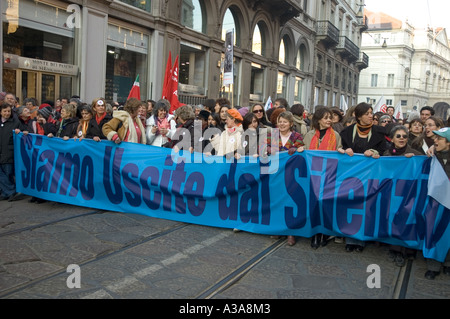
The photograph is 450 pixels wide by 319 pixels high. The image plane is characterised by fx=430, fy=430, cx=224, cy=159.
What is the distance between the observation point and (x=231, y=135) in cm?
618

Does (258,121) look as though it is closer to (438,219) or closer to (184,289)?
(438,219)

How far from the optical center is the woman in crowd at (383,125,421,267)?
4.92m

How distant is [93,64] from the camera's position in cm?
1240

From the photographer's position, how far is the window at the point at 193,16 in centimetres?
1636

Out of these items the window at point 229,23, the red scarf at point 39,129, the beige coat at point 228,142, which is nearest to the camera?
the beige coat at point 228,142

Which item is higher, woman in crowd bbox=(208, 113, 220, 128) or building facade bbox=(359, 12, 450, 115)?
building facade bbox=(359, 12, 450, 115)

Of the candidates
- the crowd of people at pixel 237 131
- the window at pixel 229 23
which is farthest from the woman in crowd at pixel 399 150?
the window at pixel 229 23

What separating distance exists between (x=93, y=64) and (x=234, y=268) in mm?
9672

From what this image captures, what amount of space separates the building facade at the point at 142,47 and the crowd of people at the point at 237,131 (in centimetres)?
298

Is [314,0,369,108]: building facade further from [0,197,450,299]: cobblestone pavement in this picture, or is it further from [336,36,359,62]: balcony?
[0,197,450,299]: cobblestone pavement

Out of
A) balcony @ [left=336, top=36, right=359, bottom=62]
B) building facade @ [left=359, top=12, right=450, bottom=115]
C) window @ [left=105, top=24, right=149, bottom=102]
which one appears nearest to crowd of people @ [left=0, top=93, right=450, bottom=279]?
window @ [left=105, top=24, right=149, bottom=102]

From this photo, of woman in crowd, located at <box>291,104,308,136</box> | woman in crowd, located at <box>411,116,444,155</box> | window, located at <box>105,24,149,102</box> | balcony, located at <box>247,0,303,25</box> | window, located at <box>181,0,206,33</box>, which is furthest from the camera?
balcony, located at <box>247,0,303,25</box>

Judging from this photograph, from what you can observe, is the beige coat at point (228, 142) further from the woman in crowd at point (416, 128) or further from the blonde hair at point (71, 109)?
the woman in crowd at point (416, 128)

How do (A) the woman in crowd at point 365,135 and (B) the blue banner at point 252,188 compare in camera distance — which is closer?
(B) the blue banner at point 252,188
